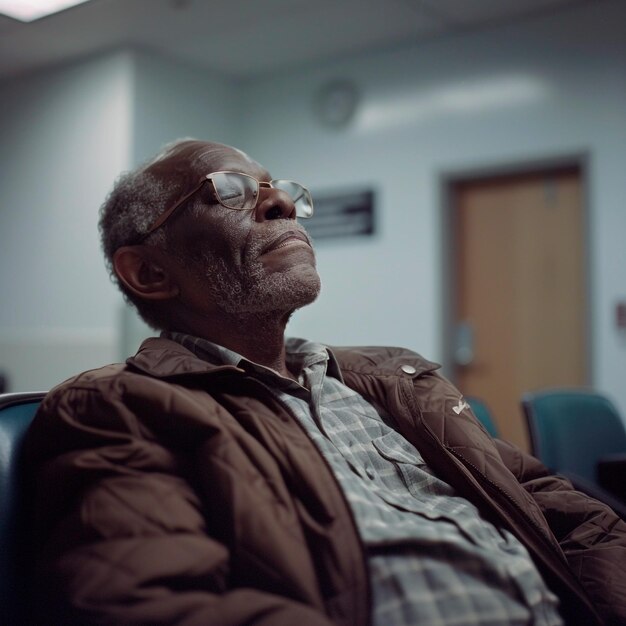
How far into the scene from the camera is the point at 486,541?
1178 millimetres

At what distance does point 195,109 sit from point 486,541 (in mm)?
4432

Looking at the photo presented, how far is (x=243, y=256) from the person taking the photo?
146 cm

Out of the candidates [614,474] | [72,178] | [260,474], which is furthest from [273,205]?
[72,178]

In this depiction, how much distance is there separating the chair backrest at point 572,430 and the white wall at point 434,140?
1464 mm

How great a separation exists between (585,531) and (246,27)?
12.4ft

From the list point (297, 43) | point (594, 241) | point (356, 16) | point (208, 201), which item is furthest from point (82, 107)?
point (208, 201)

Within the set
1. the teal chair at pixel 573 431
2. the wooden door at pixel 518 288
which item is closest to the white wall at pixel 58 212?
the wooden door at pixel 518 288

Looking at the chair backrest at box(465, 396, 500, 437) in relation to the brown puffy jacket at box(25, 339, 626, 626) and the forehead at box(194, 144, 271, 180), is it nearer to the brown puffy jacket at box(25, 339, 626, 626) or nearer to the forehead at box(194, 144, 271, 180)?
the brown puffy jacket at box(25, 339, 626, 626)

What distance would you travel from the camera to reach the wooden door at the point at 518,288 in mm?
4297

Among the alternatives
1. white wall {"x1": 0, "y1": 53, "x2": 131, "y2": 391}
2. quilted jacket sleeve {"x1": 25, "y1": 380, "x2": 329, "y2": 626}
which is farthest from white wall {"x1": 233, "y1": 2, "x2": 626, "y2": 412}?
quilted jacket sleeve {"x1": 25, "y1": 380, "x2": 329, "y2": 626}

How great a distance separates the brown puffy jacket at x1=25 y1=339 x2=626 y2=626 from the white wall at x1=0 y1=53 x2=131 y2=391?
3.66 m

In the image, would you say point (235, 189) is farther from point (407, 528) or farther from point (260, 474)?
point (407, 528)

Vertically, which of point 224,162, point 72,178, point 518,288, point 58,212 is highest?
point 72,178

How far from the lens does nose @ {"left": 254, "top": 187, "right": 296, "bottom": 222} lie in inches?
59.0
